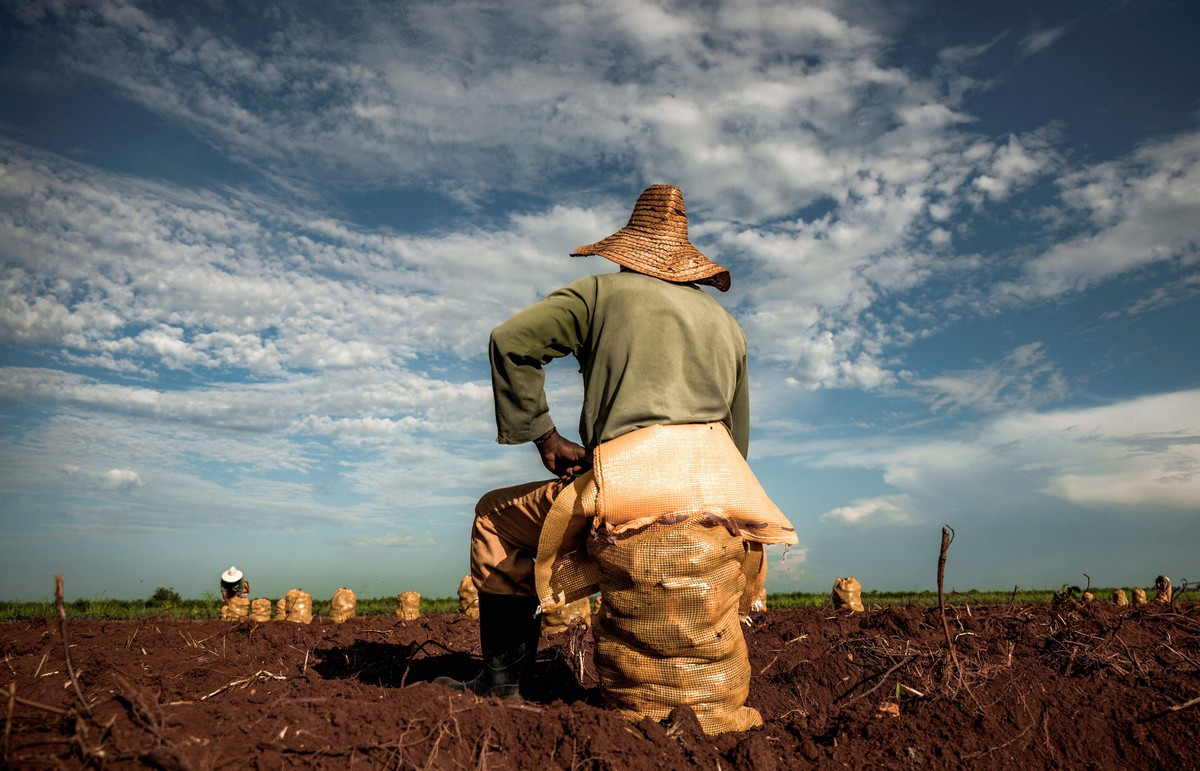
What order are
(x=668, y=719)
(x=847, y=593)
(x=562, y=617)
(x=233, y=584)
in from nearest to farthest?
(x=668, y=719)
(x=562, y=617)
(x=847, y=593)
(x=233, y=584)

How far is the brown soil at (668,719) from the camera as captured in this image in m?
2.43

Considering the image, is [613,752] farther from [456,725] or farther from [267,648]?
→ [267,648]

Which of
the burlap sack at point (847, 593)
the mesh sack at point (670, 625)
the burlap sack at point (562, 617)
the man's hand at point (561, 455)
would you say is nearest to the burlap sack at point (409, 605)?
the burlap sack at point (562, 617)

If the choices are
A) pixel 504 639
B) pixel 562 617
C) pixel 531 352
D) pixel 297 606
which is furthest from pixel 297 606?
pixel 531 352

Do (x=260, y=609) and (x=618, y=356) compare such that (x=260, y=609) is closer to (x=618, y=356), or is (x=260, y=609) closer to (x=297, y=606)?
(x=297, y=606)

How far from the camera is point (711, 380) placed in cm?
344

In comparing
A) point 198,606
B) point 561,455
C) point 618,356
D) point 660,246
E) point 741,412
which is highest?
point 660,246

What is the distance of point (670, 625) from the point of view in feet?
9.86

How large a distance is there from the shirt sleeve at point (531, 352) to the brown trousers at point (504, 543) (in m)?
0.32

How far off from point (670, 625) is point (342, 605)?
595cm

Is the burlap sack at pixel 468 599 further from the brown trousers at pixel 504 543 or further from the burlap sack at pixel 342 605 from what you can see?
the brown trousers at pixel 504 543

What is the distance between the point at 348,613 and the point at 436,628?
1.78 meters

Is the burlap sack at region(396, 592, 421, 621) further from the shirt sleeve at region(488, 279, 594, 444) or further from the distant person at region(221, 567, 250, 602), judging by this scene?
the shirt sleeve at region(488, 279, 594, 444)

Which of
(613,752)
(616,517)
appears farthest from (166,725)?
(616,517)
